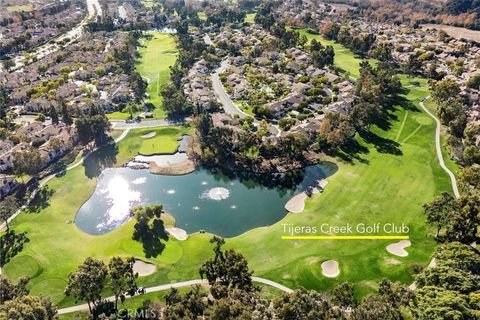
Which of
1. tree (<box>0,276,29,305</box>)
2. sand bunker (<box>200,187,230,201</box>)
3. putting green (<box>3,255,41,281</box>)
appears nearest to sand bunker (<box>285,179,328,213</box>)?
sand bunker (<box>200,187,230,201</box>)

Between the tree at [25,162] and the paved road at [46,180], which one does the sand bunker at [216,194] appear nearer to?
the paved road at [46,180]

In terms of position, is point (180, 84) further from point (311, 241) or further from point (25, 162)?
point (311, 241)

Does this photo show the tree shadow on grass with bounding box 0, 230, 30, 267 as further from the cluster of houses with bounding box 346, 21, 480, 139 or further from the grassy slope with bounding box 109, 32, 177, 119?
the cluster of houses with bounding box 346, 21, 480, 139

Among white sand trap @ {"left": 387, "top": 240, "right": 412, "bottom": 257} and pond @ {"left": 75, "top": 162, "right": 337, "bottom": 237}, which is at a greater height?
white sand trap @ {"left": 387, "top": 240, "right": 412, "bottom": 257}

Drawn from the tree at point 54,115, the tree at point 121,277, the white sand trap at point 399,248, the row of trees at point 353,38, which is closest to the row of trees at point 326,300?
the tree at point 121,277

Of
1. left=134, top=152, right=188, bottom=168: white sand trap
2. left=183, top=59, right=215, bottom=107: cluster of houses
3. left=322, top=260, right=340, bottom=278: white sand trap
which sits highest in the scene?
left=183, top=59, right=215, bottom=107: cluster of houses

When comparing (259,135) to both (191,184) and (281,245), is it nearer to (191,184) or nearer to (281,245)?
(191,184)

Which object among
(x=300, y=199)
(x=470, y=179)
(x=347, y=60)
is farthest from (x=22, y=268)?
(x=347, y=60)

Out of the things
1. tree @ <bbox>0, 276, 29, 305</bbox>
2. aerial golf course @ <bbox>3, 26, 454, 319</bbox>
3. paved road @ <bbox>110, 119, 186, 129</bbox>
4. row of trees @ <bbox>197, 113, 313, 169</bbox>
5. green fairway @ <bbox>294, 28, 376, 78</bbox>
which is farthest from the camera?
green fairway @ <bbox>294, 28, 376, 78</bbox>
